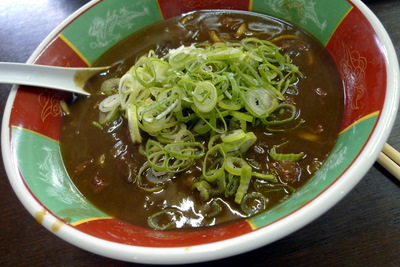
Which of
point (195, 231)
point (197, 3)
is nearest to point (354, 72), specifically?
point (195, 231)

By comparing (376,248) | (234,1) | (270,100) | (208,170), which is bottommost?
(376,248)

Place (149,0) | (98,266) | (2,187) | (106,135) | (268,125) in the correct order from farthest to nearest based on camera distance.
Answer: (149,0) < (2,187) < (106,135) < (268,125) < (98,266)

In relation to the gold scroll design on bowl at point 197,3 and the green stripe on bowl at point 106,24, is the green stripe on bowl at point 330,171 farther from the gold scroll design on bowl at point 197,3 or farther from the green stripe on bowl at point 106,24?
the green stripe on bowl at point 106,24

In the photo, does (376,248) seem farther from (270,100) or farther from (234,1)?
(234,1)

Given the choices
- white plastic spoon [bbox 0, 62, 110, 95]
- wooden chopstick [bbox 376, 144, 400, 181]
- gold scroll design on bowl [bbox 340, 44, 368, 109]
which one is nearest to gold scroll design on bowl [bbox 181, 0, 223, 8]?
white plastic spoon [bbox 0, 62, 110, 95]

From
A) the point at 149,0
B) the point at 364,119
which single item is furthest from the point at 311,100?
the point at 149,0

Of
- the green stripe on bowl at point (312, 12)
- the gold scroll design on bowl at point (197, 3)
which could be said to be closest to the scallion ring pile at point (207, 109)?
the green stripe on bowl at point (312, 12)
